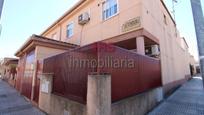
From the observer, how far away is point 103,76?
3357 millimetres

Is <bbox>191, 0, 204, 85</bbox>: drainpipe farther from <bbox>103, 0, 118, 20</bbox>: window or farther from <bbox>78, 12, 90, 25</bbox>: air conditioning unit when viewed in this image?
<bbox>78, 12, 90, 25</bbox>: air conditioning unit

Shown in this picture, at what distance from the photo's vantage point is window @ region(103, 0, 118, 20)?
26.4 ft

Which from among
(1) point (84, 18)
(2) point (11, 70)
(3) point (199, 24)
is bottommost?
(2) point (11, 70)

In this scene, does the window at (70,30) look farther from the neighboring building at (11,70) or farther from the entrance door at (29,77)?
the neighboring building at (11,70)

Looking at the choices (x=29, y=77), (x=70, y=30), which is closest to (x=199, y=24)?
(x=29, y=77)

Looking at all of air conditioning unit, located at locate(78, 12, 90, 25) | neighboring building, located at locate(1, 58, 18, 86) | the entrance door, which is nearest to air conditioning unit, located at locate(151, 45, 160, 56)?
air conditioning unit, located at locate(78, 12, 90, 25)

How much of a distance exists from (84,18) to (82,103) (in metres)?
7.40

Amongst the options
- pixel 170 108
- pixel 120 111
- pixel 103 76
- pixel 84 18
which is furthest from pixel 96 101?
pixel 84 18

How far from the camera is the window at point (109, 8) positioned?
8.04 m

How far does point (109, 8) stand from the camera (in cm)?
844

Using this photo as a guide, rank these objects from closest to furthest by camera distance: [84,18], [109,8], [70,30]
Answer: [109,8], [84,18], [70,30]

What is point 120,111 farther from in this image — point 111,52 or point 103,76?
point 111,52

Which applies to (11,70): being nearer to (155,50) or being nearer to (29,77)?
(29,77)

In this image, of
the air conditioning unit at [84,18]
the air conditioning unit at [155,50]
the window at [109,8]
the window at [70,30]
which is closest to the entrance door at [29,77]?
the window at [70,30]
